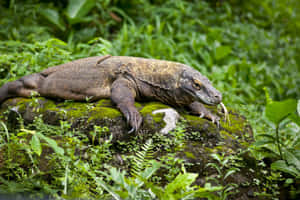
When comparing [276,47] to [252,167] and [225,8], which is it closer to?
[225,8]

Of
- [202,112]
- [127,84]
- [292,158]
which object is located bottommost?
[292,158]

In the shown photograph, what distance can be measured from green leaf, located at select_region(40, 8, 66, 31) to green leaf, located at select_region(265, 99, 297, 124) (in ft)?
19.3

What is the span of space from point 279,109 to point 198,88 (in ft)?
3.57

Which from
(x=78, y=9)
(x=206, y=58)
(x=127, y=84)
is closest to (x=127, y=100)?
(x=127, y=84)

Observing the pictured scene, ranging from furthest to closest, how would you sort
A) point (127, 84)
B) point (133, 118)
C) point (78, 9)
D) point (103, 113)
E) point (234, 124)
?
point (78, 9) → point (234, 124) → point (127, 84) → point (103, 113) → point (133, 118)

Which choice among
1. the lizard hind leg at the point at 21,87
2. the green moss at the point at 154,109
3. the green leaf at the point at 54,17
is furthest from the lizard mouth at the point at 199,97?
the green leaf at the point at 54,17

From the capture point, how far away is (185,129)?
3994mm

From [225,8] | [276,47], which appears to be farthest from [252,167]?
[225,8]

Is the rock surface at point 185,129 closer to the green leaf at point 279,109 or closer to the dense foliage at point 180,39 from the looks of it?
the green leaf at point 279,109

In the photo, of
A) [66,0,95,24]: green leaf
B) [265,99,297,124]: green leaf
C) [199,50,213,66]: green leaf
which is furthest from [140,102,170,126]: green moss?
[66,0,95,24]: green leaf

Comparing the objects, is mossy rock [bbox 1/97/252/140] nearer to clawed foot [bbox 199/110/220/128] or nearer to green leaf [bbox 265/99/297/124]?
clawed foot [bbox 199/110/220/128]

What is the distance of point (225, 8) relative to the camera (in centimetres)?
1021

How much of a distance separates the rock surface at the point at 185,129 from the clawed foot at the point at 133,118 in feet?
0.23

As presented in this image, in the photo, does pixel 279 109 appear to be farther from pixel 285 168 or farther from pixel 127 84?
pixel 127 84
